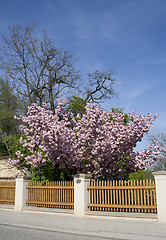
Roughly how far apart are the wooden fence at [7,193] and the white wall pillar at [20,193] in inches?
27.7

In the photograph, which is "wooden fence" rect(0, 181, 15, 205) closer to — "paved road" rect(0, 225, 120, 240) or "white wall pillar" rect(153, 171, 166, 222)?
"paved road" rect(0, 225, 120, 240)

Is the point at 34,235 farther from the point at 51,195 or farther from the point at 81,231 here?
the point at 51,195

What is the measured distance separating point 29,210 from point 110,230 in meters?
Answer: 6.97

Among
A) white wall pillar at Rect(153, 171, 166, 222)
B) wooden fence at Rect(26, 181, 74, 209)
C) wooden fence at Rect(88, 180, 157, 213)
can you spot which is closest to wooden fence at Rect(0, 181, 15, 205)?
wooden fence at Rect(26, 181, 74, 209)

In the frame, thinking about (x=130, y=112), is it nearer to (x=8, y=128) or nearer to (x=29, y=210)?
(x=29, y=210)

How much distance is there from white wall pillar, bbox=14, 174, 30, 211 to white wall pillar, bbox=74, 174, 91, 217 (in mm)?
3950

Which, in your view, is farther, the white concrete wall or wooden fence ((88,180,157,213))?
the white concrete wall

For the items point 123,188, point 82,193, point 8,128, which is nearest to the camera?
point 123,188

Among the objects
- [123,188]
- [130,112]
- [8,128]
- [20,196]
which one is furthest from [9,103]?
[123,188]

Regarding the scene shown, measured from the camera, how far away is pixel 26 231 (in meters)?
8.11

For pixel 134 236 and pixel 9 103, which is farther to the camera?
pixel 9 103

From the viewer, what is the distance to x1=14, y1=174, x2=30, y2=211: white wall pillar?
14.2 metres

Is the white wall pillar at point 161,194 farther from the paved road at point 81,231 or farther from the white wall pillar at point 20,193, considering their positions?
the white wall pillar at point 20,193

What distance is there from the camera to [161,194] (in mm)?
9727
